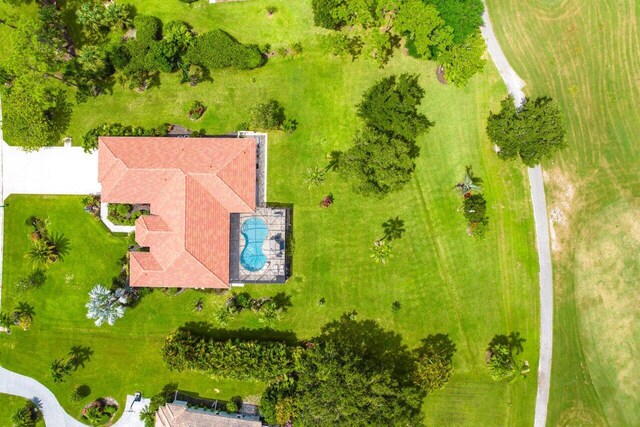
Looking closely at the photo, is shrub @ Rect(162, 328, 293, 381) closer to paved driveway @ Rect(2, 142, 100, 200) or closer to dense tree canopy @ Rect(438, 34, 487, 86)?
paved driveway @ Rect(2, 142, 100, 200)

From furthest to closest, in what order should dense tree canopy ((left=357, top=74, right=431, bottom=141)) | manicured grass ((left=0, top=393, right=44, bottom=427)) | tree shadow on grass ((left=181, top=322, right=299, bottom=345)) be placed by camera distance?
manicured grass ((left=0, top=393, right=44, bottom=427)) < tree shadow on grass ((left=181, top=322, right=299, bottom=345)) < dense tree canopy ((left=357, top=74, right=431, bottom=141))

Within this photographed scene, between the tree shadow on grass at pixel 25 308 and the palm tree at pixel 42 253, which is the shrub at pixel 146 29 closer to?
the palm tree at pixel 42 253

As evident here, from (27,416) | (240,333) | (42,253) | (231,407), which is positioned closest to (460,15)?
(240,333)

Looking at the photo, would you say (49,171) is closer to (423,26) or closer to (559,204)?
(423,26)

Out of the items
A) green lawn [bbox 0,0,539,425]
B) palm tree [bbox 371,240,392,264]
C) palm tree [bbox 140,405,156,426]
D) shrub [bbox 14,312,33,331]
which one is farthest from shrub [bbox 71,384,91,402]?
palm tree [bbox 371,240,392,264]

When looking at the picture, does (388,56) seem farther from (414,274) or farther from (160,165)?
(160,165)

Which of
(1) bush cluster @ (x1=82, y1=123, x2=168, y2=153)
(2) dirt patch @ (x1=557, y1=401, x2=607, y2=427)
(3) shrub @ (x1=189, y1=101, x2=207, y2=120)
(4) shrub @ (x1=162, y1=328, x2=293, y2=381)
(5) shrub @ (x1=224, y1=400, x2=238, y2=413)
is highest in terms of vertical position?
(3) shrub @ (x1=189, y1=101, x2=207, y2=120)

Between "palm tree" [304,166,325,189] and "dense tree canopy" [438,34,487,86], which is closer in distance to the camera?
"dense tree canopy" [438,34,487,86]
